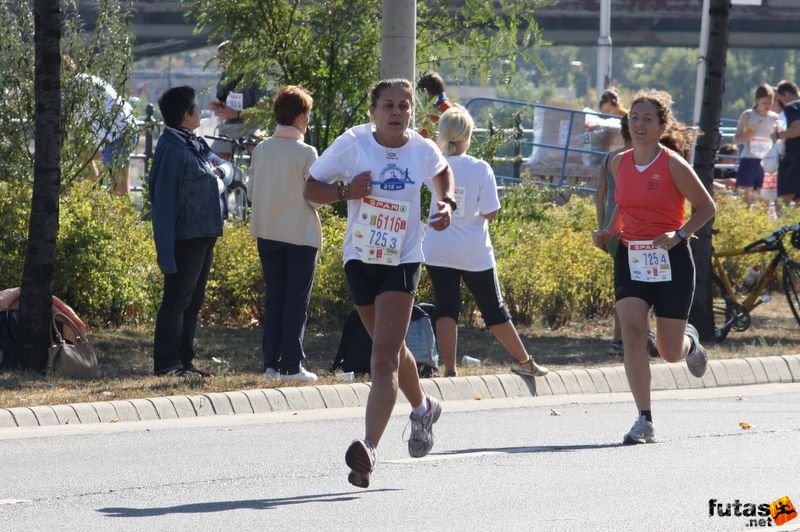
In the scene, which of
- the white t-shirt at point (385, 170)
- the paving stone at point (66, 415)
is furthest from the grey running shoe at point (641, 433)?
the paving stone at point (66, 415)

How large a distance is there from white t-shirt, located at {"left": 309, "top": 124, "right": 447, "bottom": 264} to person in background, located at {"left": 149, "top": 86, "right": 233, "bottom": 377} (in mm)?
3283

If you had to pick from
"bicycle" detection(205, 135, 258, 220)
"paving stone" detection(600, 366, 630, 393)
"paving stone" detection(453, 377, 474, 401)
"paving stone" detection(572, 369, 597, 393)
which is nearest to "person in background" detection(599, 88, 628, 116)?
"bicycle" detection(205, 135, 258, 220)

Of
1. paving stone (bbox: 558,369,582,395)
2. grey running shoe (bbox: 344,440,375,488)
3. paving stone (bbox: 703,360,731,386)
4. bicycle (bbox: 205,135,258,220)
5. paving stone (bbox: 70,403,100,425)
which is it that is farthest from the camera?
bicycle (bbox: 205,135,258,220)

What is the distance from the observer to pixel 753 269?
14562 millimetres

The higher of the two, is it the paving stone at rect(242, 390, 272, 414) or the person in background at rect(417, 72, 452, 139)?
the person in background at rect(417, 72, 452, 139)

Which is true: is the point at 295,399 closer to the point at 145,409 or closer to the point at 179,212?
the point at 145,409

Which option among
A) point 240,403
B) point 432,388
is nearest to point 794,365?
point 432,388

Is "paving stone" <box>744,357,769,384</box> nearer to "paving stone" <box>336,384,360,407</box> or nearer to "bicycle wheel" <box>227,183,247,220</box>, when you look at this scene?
"paving stone" <box>336,384,360,407</box>

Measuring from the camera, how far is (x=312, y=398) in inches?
408

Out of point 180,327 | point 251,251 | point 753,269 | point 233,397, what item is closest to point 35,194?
point 180,327

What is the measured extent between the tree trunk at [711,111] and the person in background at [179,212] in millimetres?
4341

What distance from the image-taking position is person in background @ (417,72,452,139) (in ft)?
45.0

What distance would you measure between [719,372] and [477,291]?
2.17 meters

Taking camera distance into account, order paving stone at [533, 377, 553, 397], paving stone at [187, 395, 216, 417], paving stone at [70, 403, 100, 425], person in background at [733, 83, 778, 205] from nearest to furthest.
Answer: paving stone at [70, 403, 100, 425], paving stone at [187, 395, 216, 417], paving stone at [533, 377, 553, 397], person in background at [733, 83, 778, 205]
